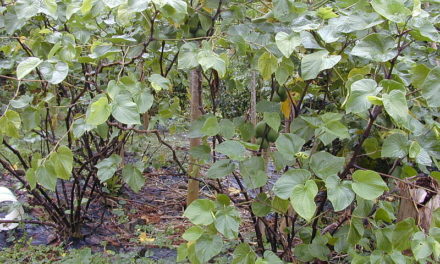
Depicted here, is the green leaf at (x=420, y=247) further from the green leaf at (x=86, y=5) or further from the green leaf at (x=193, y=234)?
the green leaf at (x=86, y=5)

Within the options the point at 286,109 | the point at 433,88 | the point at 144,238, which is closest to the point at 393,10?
the point at 433,88

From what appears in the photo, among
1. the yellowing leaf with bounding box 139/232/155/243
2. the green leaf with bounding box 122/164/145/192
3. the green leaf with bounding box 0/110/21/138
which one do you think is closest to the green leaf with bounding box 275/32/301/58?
the green leaf with bounding box 122/164/145/192

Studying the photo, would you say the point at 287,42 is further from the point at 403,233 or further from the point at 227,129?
the point at 403,233

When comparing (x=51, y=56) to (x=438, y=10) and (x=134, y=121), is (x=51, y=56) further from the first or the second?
(x=438, y=10)

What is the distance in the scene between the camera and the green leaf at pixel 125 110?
101cm

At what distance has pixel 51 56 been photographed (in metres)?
1.23

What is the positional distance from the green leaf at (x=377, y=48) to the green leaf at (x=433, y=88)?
10 cm

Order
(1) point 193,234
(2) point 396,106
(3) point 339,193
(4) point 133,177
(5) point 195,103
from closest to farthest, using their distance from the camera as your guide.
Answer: (2) point 396,106, (3) point 339,193, (1) point 193,234, (4) point 133,177, (5) point 195,103

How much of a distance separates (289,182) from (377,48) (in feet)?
1.26

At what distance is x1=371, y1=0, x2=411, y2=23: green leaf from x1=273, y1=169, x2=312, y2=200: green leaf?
414mm

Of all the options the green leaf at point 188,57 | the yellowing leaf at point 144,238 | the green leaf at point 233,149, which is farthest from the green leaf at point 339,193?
the yellowing leaf at point 144,238

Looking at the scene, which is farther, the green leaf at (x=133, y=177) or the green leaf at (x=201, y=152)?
the green leaf at (x=133, y=177)

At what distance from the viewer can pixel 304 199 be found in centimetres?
97

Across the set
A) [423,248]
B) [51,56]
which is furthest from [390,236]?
[51,56]
